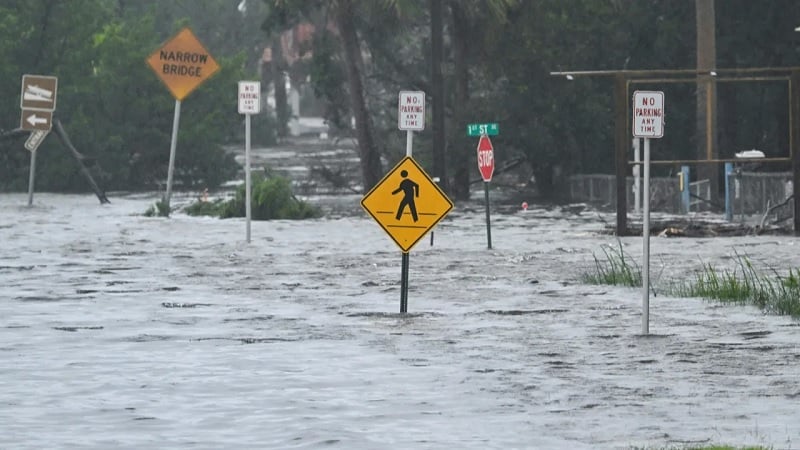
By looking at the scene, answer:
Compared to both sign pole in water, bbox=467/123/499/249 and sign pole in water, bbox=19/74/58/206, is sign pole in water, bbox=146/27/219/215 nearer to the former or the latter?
sign pole in water, bbox=19/74/58/206

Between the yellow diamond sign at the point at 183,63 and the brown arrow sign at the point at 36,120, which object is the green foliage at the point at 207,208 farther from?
the brown arrow sign at the point at 36,120

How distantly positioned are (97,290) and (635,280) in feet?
21.2

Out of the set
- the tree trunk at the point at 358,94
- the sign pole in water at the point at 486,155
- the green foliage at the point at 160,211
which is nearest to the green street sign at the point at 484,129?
the sign pole in water at the point at 486,155

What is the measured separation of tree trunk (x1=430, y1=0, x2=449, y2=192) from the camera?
171ft

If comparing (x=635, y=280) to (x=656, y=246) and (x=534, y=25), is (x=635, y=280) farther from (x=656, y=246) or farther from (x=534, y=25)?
(x=534, y=25)

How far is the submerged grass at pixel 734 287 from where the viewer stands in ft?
67.1

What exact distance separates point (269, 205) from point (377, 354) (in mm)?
26520

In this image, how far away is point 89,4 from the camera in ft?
207

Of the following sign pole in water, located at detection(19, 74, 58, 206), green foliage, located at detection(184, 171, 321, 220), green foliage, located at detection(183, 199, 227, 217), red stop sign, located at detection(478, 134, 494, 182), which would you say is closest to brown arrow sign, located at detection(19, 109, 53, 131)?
sign pole in water, located at detection(19, 74, 58, 206)

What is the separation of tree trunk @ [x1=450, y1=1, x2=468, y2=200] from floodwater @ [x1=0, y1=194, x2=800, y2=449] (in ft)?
73.0

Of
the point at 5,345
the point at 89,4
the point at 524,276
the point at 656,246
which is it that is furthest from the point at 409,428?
the point at 89,4

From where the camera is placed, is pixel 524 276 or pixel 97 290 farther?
pixel 524 276

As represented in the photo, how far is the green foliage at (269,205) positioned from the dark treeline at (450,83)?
7.97 metres

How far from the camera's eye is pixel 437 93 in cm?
5259
